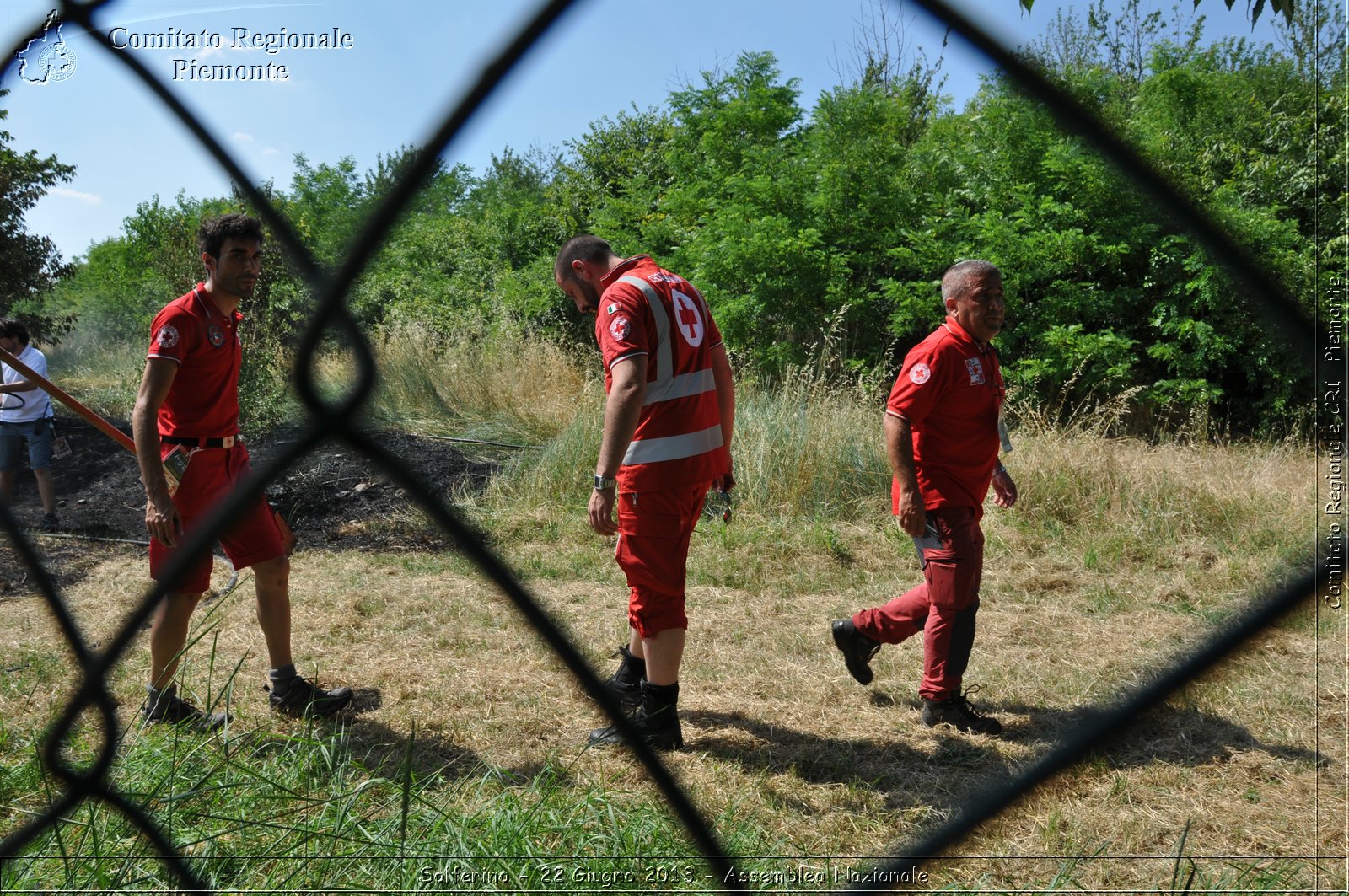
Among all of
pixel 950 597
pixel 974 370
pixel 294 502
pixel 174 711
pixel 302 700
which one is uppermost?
pixel 974 370

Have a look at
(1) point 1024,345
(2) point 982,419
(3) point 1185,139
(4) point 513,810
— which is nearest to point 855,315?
(1) point 1024,345

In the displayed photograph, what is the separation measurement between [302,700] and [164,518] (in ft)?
3.20

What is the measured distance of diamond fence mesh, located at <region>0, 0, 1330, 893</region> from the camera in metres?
0.53

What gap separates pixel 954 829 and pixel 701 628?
4.42 metres

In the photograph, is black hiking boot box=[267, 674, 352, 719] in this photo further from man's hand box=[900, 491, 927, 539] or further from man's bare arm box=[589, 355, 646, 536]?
man's hand box=[900, 491, 927, 539]

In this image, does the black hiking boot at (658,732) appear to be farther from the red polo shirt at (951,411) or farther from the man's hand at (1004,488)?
the man's hand at (1004,488)

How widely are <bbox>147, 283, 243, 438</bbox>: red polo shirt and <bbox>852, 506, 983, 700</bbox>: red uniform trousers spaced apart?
8.52 feet

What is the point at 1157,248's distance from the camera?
362 inches

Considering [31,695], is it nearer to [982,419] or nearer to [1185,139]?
[982,419]

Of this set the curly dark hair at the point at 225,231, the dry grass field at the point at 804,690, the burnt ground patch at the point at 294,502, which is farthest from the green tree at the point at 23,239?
the curly dark hair at the point at 225,231

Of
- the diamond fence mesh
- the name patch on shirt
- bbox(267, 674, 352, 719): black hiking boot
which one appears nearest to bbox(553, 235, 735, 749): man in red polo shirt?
the name patch on shirt

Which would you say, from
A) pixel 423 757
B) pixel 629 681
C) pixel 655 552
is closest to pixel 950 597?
pixel 655 552

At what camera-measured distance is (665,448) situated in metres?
3.26

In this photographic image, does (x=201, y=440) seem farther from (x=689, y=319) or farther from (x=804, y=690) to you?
(x=804, y=690)
